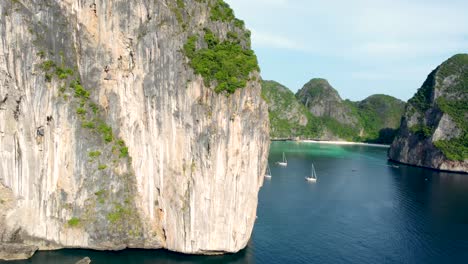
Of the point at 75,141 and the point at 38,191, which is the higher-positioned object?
the point at 75,141

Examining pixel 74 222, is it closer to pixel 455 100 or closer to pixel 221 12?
pixel 221 12

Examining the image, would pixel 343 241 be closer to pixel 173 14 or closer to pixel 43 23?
pixel 173 14

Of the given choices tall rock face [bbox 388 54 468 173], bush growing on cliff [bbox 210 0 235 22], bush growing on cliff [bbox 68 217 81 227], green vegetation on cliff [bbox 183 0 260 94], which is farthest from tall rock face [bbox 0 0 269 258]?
tall rock face [bbox 388 54 468 173]

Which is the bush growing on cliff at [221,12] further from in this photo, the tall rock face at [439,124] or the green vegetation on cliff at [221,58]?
the tall rock face at [439,124]

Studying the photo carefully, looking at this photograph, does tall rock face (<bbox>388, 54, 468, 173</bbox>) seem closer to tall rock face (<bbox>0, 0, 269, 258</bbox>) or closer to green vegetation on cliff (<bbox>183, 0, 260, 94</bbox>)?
green vegetation on cliff (<bbox>183, 0, 260, 94</bbox>)

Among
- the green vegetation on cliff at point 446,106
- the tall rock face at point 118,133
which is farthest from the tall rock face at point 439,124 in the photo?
the tall rock face at point 118,133

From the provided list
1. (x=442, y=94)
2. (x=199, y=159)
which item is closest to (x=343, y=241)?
(x=199, y=159)
